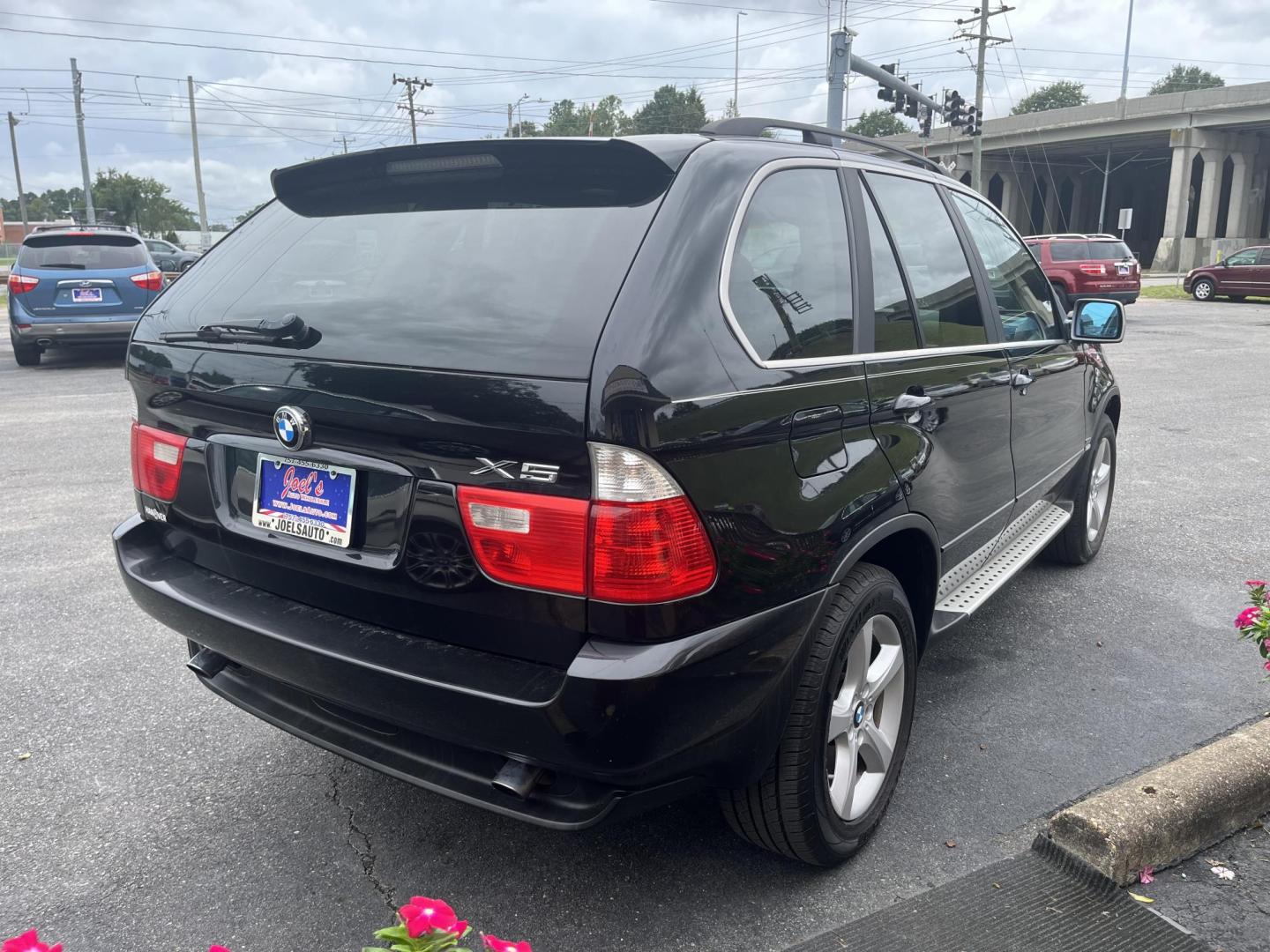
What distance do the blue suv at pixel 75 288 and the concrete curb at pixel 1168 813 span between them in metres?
11.6

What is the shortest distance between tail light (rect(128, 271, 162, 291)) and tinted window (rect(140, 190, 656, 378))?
34.8 feet

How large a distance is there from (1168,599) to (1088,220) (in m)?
67.5

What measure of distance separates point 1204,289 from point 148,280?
84.1ft

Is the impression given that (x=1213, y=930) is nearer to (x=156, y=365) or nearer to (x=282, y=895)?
(x=282, y=895)

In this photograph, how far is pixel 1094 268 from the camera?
22000 millimetres

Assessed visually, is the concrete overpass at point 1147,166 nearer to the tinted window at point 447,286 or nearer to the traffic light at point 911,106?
the traffic light at point 911,106

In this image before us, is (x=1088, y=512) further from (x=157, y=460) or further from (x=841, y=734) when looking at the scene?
(x=157, y=460)

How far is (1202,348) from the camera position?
1527 cm

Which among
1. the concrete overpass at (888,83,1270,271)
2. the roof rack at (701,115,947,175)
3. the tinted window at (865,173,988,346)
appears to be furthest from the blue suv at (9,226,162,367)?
the concrete overpass at (888,83,1270,271)

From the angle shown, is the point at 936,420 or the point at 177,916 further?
the point at 936,420

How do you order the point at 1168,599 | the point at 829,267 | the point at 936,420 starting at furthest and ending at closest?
the point at 1168,599 < the point at 936,420 < the point at 829,267

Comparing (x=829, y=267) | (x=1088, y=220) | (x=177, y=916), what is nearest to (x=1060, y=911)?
(x=829, y=267)

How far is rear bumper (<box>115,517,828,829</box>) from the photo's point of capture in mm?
1949

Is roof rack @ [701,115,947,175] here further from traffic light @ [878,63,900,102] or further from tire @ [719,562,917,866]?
traffic light @ [878,63,900,102]
